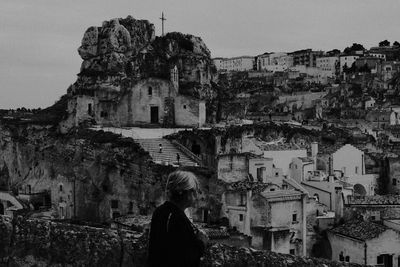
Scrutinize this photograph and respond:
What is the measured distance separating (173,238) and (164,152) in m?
27.8

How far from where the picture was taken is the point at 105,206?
3278 centimetres

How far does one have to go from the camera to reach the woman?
5.00 metres

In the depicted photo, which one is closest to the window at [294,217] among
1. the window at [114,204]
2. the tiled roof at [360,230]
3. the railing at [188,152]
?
the tiled roof at [360,230]

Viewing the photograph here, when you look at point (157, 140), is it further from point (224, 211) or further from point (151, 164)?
point (224, 211)

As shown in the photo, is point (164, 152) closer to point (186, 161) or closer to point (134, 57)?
point (186, 161)

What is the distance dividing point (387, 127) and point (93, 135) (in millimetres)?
39508

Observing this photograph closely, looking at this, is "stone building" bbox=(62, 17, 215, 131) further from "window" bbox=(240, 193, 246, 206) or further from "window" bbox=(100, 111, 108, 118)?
"window" bbox=(240, 193, 246, 206)

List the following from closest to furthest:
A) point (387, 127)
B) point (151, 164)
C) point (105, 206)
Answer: point (151, 164) → point (105, 206) → point (387, 127)

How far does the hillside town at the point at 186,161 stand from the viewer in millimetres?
27625

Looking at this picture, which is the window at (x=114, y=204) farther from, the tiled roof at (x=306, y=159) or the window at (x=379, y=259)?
the window at (x=379, y=259)

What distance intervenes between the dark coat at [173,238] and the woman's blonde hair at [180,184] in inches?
4.4

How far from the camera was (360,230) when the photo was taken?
2786 cm

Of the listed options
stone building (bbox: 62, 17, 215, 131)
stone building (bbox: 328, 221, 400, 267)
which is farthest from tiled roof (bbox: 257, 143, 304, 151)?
stone building (bbox: 328, 221, 400, 267)

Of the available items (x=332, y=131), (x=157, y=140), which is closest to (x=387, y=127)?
(x=332, y=131)
